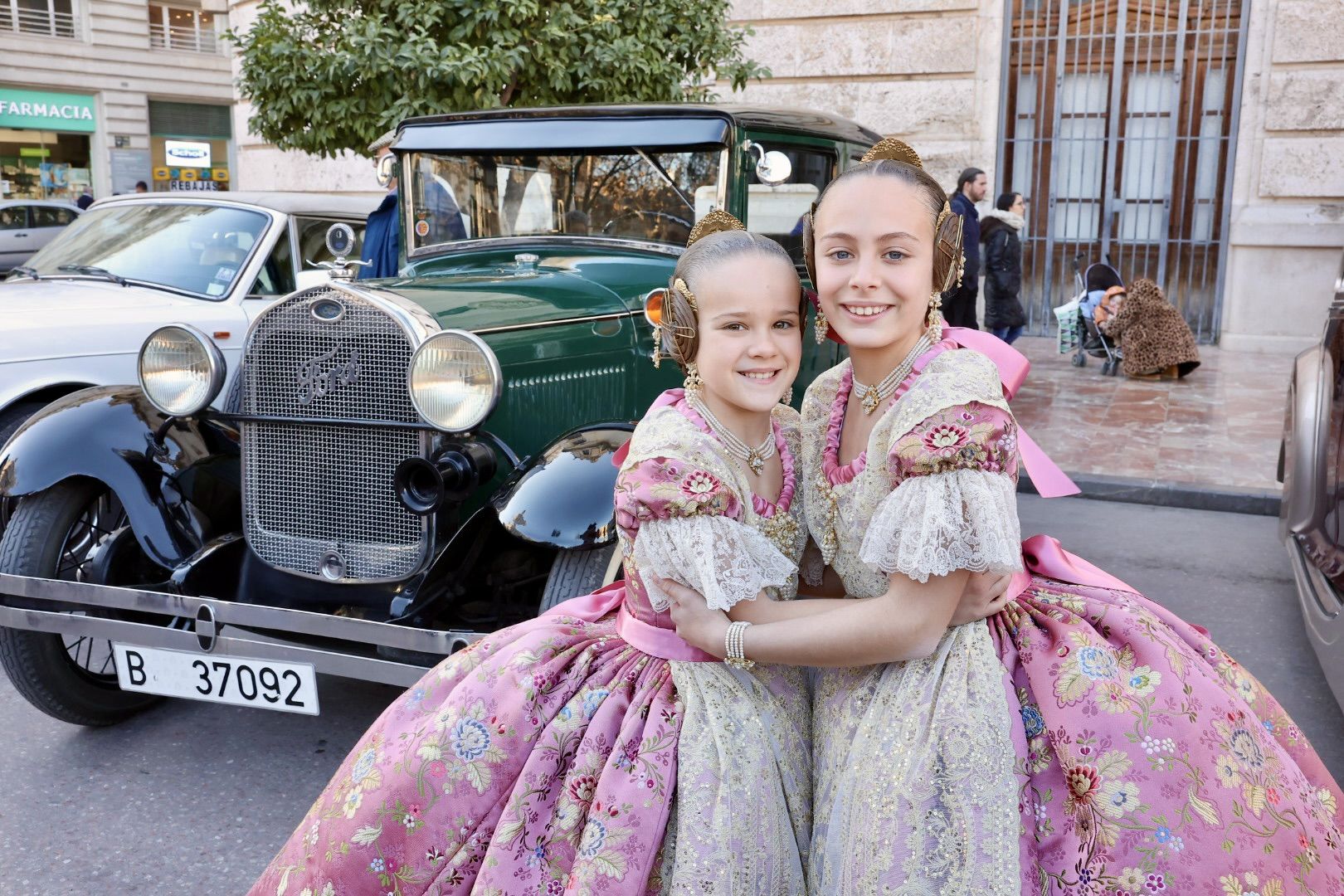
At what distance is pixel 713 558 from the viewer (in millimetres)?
1563

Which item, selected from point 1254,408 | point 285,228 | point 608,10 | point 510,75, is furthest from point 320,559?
point 1254,408


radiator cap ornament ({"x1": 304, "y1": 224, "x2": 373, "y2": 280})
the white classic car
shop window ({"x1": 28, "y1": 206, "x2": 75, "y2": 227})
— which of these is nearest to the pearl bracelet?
radiator cap ornament ({"x1": 304, "y1": 224, "x2": 373, "y2": 280})

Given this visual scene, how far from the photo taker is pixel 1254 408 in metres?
8.15

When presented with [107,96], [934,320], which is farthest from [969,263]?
[107,96]

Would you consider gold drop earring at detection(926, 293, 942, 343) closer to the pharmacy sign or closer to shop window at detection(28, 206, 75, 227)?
shop window at detection(28, 206, 75, 227)

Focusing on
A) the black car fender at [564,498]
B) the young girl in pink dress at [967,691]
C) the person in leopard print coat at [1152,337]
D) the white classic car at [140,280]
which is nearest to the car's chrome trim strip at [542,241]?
the white classic car at [140,280]

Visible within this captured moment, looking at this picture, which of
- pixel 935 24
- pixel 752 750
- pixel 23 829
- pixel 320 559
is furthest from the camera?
pixel 935 24

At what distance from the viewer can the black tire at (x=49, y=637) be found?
322 centimetres

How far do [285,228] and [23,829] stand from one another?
11.8ft

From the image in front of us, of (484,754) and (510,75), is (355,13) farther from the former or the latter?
(484,754)

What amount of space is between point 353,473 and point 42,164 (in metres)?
23.7

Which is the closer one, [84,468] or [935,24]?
[84,468]

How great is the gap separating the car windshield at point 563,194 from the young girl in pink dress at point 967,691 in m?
2.43

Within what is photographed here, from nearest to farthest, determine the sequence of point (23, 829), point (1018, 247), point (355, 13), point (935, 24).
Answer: point (23, 829)
point (355, 13)
point (1018, 247)
point (935, 24)
